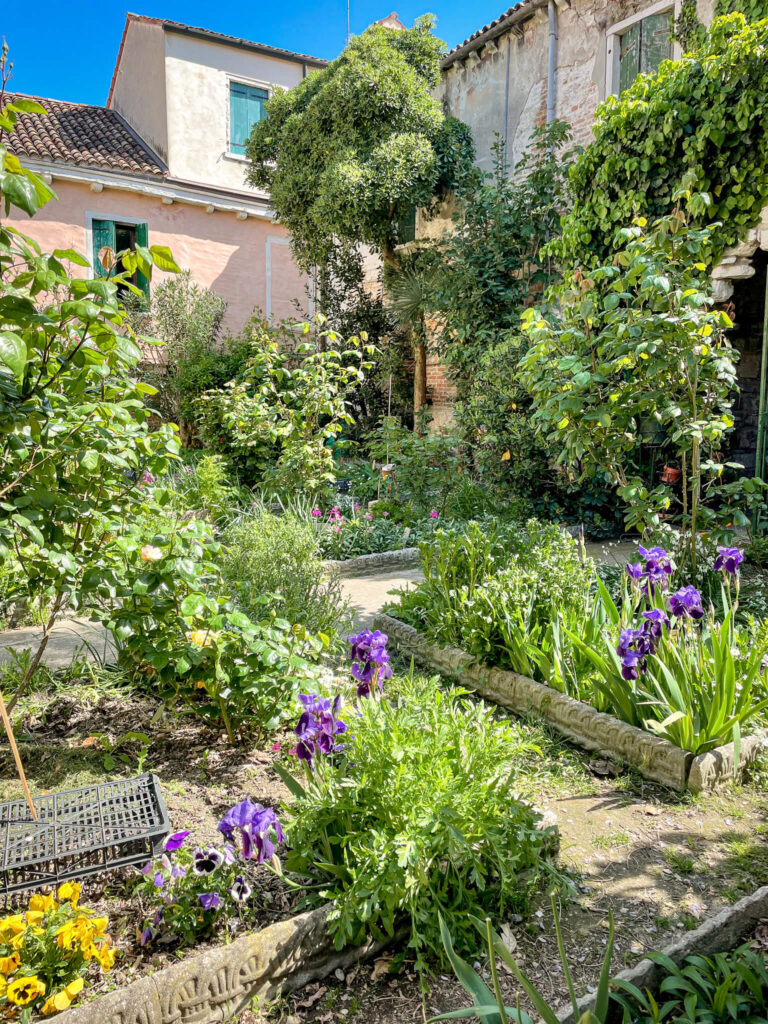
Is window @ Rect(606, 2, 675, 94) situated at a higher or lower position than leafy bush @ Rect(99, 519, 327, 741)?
higher

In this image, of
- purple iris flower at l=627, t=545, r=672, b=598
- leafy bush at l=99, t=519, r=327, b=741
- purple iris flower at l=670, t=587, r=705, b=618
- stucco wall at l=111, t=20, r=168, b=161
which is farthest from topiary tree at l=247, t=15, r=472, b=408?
leafy bush at l=99, t=519, r=327, b=741

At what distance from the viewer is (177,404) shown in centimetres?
1184

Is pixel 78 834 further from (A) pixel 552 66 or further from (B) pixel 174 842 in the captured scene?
(A) pixel 552 66

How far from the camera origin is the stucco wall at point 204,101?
1516 centimetres

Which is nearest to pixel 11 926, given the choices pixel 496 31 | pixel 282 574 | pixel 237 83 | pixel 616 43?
pixel 282 574

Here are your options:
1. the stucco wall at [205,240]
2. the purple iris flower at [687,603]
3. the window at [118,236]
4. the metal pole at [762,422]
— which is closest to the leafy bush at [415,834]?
the purple iris flower at [687,603]

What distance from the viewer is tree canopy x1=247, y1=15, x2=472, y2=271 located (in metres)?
10.6

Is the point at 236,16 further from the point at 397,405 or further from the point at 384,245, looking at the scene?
the point at 397,405

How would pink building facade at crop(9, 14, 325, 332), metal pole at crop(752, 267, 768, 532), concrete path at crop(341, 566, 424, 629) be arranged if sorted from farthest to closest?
1. pink building facade at crop(9, 14, 325, 332)
2. metal pole at crop(752, 267, 768, 532)
3. concrete path at crop(341, 566, 424, 629)

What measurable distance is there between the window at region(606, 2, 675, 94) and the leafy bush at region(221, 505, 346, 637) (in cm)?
694

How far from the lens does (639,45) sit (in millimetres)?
8305

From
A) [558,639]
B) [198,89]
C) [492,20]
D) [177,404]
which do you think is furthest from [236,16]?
[558,639]

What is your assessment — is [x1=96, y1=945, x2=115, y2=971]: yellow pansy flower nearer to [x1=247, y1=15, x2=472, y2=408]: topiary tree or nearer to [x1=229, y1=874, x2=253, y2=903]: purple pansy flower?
[x1=229, y1=874, x2=253, y2=903]: purple pansy flower

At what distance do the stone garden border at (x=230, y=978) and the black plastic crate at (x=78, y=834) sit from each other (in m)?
0.44
